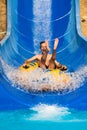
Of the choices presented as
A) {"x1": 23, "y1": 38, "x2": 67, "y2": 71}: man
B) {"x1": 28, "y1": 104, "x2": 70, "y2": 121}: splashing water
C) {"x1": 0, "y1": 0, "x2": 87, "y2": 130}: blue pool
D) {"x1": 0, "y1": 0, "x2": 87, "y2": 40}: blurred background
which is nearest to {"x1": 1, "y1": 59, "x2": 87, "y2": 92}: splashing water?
{"x1": 0, "y1": 0, "x2": 87, "y2": 130}: blue pool

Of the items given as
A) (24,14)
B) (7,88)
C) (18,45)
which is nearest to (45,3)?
(24,14)

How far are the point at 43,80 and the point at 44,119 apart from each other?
0.94 m

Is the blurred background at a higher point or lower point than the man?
higher

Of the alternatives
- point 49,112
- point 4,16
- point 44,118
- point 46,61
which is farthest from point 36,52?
point 44,118

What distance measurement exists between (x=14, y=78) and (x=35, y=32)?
88.4 inches

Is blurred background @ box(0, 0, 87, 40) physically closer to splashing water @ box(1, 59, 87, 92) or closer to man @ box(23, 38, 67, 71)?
man @ box(23, 38, 67, 71)

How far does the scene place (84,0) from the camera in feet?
29.7

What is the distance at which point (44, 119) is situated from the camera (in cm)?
500

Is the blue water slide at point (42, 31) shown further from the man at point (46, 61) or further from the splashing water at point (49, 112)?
the splashing water at point (49, 112)

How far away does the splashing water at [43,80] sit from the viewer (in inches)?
224

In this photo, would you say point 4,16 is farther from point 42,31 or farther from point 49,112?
point 49,112

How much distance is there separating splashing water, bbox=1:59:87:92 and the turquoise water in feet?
1.54

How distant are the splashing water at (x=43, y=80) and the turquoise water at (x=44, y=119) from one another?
47 cm

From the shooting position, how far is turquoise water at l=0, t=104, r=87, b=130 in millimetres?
4938
